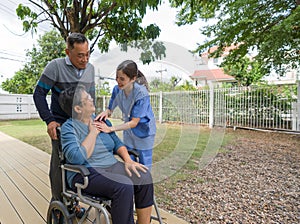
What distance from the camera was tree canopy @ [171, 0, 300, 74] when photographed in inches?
179

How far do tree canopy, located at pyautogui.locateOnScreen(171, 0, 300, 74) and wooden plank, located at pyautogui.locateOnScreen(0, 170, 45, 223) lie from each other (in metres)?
4.01

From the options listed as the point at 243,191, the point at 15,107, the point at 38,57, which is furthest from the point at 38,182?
the point at 38,57

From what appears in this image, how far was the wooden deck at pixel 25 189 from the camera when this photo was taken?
1.61 meters

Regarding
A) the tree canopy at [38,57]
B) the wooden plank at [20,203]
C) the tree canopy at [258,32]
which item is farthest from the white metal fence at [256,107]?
the tree canopy at [38,57]

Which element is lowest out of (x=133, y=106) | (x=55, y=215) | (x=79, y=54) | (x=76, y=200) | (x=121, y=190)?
(x=55, y=215)

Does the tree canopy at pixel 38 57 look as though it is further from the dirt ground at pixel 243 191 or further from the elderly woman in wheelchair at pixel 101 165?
the elderly woman in wheelchair at pixel 101 165

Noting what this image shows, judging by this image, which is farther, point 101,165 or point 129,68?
point 101,165

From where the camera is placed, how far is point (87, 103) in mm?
1148

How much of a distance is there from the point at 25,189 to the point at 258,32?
18.2ft

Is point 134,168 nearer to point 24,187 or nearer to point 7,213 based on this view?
point 7,213

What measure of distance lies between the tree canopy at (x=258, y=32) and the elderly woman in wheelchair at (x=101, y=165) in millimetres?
3887

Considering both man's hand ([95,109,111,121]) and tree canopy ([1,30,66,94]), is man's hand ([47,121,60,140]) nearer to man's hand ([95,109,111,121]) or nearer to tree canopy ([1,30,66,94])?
man's hand ([95,109,111,121])

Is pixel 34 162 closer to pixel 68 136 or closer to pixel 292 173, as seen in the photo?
pixel 68 136

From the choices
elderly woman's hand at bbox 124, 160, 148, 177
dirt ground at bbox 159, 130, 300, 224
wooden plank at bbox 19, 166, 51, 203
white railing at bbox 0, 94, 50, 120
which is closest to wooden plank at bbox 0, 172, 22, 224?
wooden plank at bbox 19, 166, 51, 203
